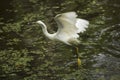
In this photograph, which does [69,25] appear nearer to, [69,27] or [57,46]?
[69,27]

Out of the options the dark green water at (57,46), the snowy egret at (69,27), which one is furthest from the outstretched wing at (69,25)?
the dark green water at (57,46)

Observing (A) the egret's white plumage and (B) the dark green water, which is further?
(B) the dark green water

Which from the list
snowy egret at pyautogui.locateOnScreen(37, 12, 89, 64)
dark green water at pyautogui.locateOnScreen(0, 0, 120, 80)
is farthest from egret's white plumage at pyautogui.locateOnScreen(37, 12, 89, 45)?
dark green water at pyautogui.locateOnScreen(0, 0, 120, 80)

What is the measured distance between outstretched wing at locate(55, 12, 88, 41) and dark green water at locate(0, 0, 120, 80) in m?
0.66

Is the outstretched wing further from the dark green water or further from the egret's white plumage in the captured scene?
the dark green water

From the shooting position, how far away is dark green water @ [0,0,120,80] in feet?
29.1

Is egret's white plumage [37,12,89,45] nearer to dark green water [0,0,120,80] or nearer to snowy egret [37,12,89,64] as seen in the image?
snowy egret [37,12,89,64]

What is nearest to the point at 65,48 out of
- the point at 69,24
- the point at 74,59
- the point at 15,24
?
the point at 74,59

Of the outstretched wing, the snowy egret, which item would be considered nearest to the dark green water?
the snowy egret

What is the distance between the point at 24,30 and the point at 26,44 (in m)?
1.00

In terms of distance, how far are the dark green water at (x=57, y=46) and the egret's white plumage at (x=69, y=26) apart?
1.92 feet

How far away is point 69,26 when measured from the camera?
876cm

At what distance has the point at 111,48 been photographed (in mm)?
9461

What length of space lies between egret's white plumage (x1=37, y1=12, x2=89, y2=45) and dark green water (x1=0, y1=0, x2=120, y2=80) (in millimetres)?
585
